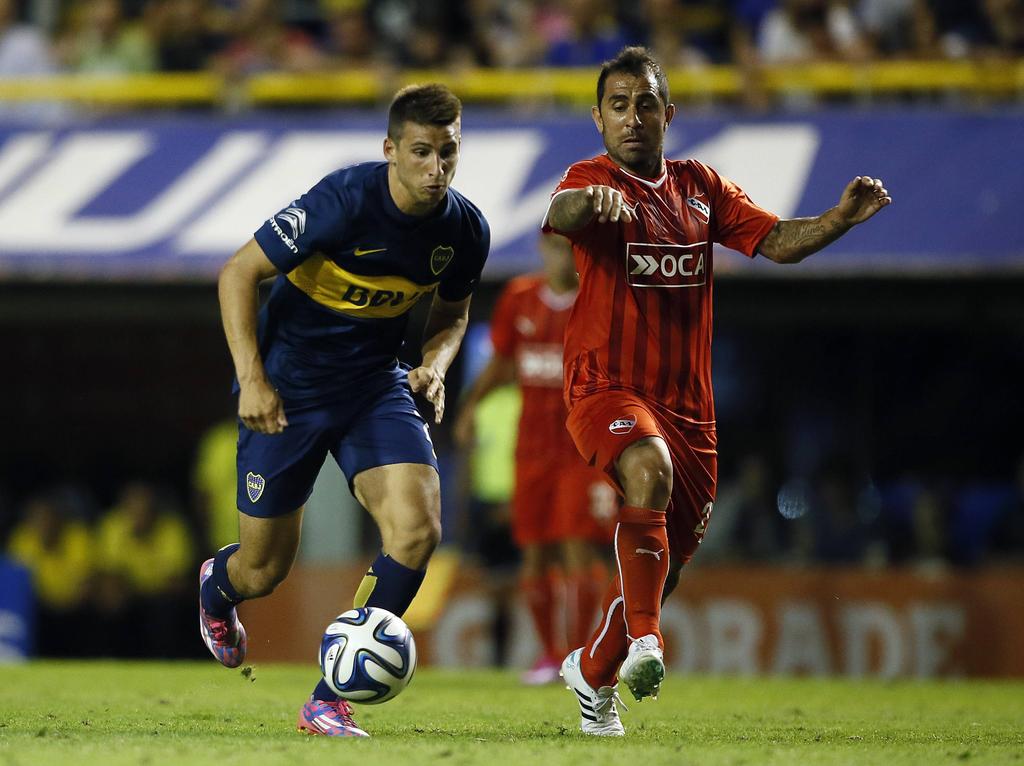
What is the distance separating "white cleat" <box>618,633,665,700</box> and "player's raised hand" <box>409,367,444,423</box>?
105cm

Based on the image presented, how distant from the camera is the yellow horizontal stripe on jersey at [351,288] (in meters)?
6.00

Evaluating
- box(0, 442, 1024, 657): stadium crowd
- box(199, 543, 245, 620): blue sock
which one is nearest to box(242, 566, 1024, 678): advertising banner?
box(0, 442, 1024, 657): stadium crowd

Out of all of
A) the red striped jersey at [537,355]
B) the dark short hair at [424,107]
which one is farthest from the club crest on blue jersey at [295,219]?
the red striped jersey at [537,355]

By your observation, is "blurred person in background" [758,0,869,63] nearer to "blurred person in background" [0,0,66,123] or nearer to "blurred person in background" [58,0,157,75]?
"blurred person in background" [58,0,157,75]

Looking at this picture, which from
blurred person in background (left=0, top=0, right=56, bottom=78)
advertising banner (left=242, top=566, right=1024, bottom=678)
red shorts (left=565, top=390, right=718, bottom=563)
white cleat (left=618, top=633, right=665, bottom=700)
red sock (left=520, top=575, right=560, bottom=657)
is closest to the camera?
white cleat (left=618, top=633, right=665, bottom=700)

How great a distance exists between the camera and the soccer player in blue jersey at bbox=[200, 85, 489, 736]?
573cm

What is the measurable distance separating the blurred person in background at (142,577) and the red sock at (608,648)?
7179mm

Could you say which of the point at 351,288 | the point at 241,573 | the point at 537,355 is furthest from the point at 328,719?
the point at 537,355

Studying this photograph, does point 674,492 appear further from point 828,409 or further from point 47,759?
point 828,409

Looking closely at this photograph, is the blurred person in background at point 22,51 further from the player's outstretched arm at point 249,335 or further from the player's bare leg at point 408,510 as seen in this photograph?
the player's bare leg at point 408,510

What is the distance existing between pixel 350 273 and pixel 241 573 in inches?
52.1

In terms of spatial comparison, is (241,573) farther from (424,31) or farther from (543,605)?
(424,31)

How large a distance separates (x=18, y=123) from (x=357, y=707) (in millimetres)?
7051

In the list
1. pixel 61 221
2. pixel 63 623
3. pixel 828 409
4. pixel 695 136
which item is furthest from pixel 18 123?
pixel 828 409
